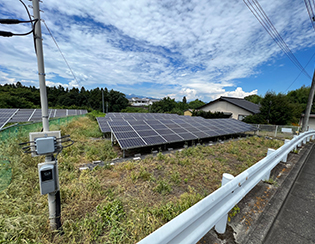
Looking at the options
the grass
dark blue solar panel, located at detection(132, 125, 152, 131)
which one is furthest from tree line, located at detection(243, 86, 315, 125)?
dark blue solar panel, located at detection(132, 125, 152, 131)

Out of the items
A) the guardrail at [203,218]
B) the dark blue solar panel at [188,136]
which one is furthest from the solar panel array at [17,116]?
the guardrail at [203,218]

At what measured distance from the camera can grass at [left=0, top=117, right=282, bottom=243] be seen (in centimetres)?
208

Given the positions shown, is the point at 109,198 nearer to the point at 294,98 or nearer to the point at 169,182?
the point at 169,182

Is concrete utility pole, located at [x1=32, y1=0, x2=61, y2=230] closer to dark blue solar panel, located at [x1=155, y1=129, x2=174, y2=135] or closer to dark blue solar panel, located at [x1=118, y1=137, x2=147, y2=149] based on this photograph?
dark blue solar panel, located at [x1=118, y1=137, x2=147, y2=149]

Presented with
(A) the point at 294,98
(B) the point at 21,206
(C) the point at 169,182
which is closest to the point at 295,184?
(C) the point at 169,182

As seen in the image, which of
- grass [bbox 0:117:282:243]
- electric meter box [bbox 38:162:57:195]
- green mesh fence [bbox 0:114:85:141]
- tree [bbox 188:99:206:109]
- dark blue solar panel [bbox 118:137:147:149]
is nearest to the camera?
electric meter box [bbox 38:162:57:195]

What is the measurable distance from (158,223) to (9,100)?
47912 millimetres

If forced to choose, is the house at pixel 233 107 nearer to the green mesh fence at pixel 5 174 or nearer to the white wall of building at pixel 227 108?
the white wall of building at pixel 227 108

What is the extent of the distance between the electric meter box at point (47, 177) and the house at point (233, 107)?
1129 inches

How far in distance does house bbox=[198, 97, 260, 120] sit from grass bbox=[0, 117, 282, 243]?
79.2 ft

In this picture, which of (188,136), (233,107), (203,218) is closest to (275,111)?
(233,107)

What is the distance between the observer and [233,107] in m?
27.4

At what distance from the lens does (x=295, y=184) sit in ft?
9.81

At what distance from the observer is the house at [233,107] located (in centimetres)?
2512
